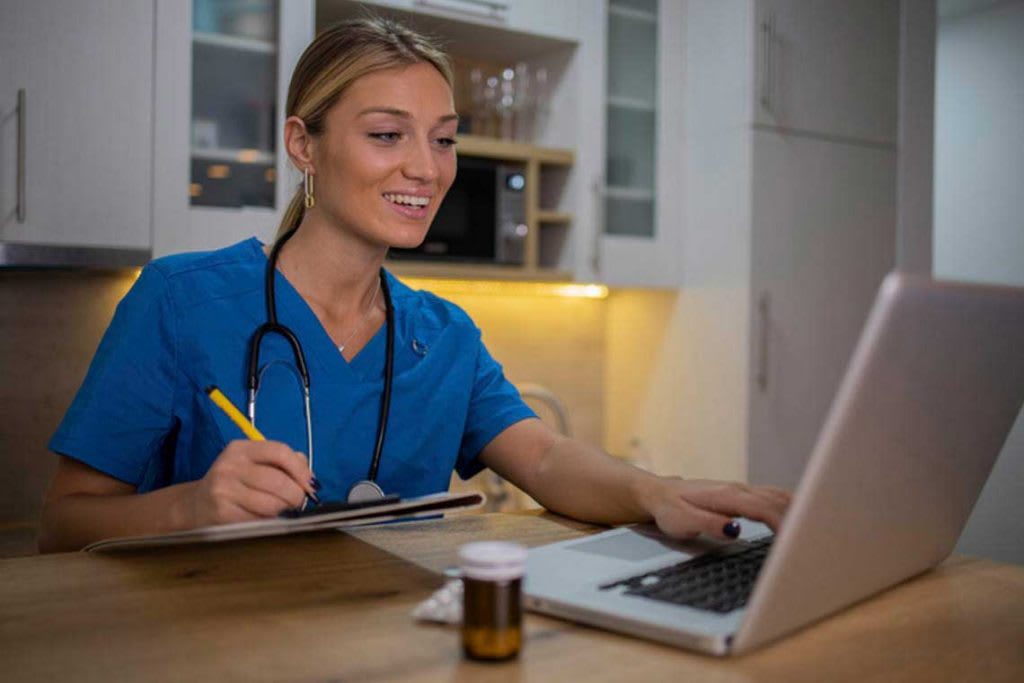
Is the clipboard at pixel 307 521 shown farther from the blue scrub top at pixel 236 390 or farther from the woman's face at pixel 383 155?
the woman's face at pixel 383 155

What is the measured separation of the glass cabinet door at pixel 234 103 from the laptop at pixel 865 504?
149 centimetres

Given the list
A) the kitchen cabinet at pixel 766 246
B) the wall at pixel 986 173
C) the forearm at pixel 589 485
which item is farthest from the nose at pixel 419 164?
the wall at pixel 986 173

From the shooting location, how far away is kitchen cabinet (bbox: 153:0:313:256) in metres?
2.10

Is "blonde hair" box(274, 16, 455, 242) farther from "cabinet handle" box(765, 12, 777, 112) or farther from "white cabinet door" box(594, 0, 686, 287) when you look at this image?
"cabinet handle" box(765, 12, 777, 112)

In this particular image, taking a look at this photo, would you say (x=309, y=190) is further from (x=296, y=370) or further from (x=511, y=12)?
(x=511, y=12)

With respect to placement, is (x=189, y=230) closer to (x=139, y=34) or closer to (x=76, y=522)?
(x=139, y=34)

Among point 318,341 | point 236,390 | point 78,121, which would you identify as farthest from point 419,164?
point 78,121

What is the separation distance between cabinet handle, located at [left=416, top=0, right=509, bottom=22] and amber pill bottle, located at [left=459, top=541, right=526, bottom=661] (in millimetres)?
1905

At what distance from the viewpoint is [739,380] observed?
105 inches

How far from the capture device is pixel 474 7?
2430 mm

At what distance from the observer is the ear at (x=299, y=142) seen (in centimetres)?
148

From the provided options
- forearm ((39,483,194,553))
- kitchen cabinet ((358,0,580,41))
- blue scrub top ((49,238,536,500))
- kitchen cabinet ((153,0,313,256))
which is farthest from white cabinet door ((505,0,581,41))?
forearm ((39,483,194,553))

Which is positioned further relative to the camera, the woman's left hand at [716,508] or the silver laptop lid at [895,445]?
the woman's left hand at [716,508]

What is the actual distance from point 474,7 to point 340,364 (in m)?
1.38
